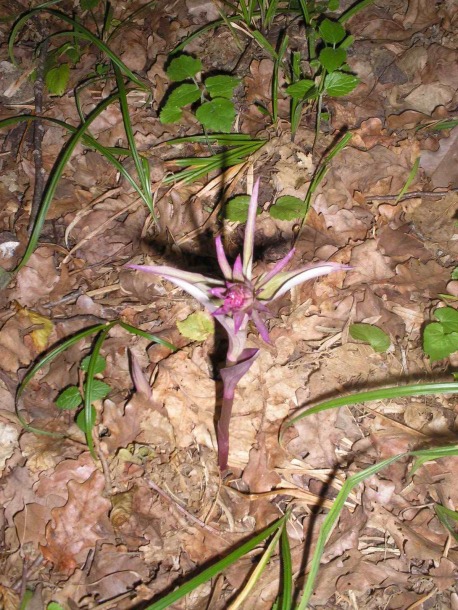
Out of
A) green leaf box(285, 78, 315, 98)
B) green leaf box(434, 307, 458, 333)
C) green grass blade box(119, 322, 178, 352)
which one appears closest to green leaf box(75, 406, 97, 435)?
green grass blade box(119, 322, 178, 352)

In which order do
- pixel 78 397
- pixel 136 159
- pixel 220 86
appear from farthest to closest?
pixel 220 86, pixel 136 159, pixel 78 397

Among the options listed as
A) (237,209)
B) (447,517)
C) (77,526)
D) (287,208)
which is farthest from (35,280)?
(447,517)

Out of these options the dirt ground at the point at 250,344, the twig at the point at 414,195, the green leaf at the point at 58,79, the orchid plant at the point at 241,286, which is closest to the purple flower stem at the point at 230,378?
the orchid plant at the point at 241,286

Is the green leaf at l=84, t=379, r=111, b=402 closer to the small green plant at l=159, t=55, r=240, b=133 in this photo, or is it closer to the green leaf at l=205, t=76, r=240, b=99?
the small green plant at l=159, t=55, r=240, b=133

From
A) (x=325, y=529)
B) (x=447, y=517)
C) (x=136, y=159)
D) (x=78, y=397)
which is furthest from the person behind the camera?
(x=136, y=159)

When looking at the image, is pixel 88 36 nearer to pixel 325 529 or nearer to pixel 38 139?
pixel 38 139

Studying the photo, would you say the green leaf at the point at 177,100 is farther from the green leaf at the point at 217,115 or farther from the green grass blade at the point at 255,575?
the green grass blade at the point at 255,575

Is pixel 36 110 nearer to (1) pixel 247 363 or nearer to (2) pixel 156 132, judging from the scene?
(2) pixel 156 132
